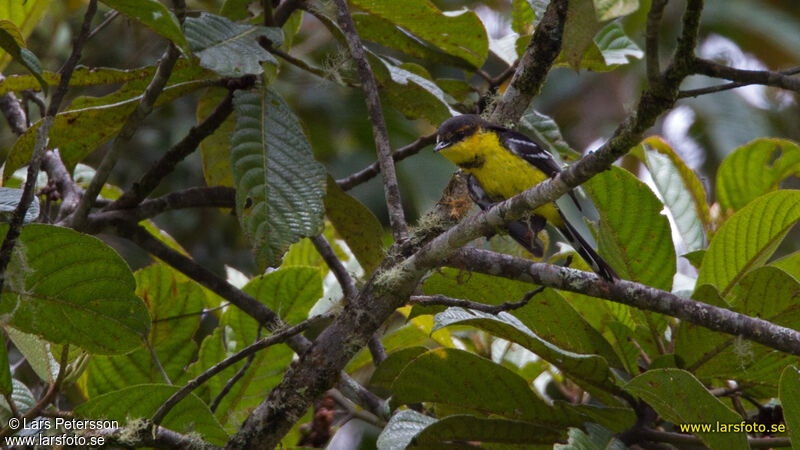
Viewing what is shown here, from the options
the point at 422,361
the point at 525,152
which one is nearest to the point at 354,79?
the point at 525,152

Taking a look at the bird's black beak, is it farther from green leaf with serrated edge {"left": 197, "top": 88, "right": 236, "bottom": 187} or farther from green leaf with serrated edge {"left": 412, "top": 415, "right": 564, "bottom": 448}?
green leaf with serrated edge {"left": 412, "top": 415, "right": 564, "bottom": 448}

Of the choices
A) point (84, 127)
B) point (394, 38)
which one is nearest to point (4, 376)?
point (84, 127)

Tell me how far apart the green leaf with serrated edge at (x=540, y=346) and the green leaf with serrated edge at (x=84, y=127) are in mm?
1178

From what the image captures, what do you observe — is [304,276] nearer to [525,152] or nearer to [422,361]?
[422,361]

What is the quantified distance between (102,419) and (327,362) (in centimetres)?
60

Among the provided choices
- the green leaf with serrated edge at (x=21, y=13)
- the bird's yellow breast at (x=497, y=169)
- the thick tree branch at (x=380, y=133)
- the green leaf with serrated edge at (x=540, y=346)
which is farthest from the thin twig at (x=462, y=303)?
the green leaf with serrated edge at (x=21, y=13)

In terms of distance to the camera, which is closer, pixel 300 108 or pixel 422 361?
pixel 422 361

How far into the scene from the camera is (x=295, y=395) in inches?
77.5

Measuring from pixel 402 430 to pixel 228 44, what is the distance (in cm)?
113

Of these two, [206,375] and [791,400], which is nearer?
[791,400]

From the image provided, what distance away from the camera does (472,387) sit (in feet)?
7.06

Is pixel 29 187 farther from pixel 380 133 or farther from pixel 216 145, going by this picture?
pixel 216 145

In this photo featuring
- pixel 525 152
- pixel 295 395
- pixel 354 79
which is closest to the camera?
pixel 295 395

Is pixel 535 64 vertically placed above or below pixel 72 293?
above
